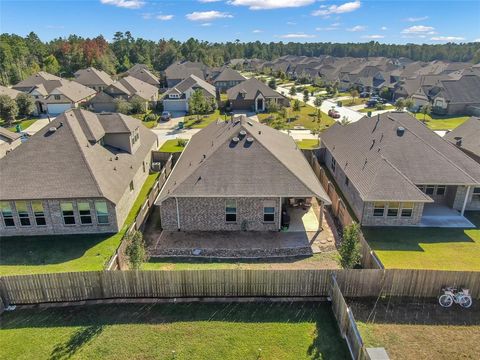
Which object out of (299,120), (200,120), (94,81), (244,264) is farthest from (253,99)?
(244,264)

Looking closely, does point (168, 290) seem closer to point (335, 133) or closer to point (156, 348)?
point (156, 348)

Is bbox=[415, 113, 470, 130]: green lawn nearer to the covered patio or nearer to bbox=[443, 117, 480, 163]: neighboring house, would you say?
bbox=[443, 117, 480, 163]: neighboring house

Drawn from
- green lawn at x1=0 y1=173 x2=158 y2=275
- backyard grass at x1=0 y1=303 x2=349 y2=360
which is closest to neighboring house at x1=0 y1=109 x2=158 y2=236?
green lawn at x1=0 y1=173 x2=158 y2=275

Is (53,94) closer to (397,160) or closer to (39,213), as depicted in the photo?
(39,213)

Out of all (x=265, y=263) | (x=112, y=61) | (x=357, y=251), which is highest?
(x=112, y=61)

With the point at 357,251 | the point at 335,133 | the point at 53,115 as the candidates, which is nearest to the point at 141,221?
the point at 357,251

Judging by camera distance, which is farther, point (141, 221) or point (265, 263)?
point (141, 221)

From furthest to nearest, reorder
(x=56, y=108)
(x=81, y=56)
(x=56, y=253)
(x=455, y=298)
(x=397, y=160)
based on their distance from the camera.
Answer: (x=81, y=56) < (x=56, y=108) < (x=397, y=160) < (x=56, y=253) < (x=455, y=298)

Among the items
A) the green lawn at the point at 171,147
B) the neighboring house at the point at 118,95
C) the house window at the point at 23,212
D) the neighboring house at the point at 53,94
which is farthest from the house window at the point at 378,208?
the neighboring house at the point at 53,94
